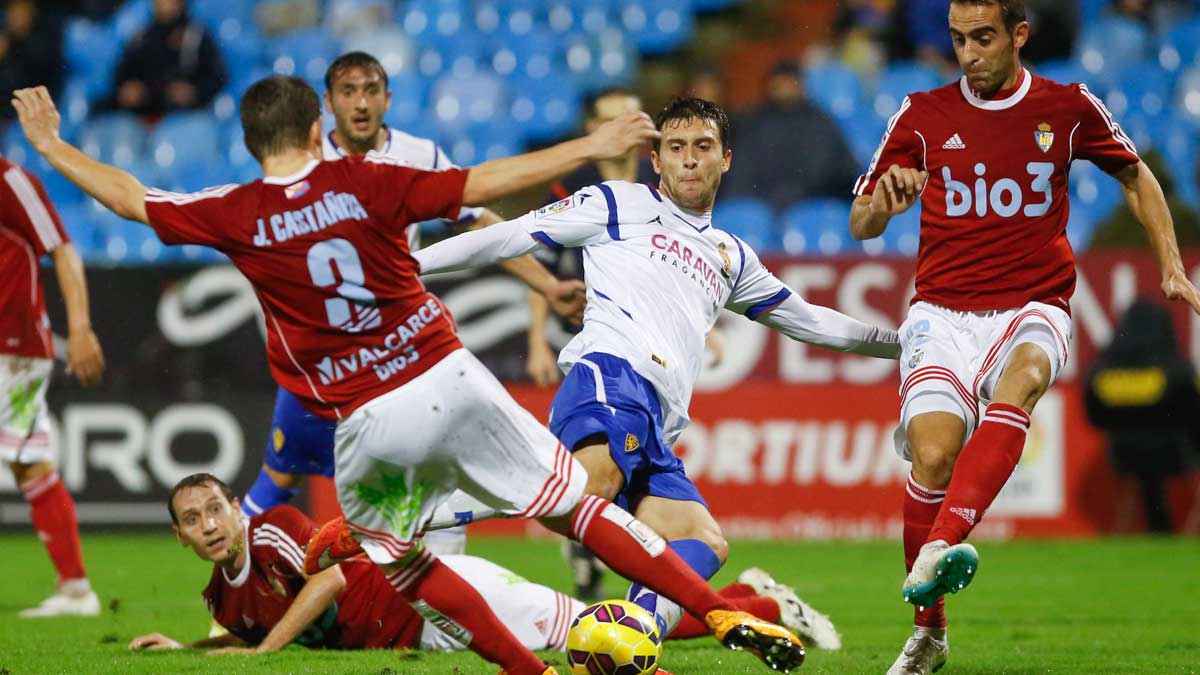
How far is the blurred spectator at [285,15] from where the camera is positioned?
15125 mm

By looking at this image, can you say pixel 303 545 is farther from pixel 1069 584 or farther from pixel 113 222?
pixel 113 222

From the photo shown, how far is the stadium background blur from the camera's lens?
7.80m

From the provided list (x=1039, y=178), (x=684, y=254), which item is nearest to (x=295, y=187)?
(x=684, y=254)

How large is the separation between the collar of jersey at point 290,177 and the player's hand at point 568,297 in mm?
1967

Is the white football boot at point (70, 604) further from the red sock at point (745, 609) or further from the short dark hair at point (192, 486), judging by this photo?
the red sock at point (745, 609)

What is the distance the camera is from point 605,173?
7824 mm

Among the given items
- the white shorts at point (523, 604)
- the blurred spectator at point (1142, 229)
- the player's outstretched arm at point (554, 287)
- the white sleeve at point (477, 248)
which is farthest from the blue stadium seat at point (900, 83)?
the white sleeve at point (477, 248)

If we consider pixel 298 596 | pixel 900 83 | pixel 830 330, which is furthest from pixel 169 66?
pixel 830 330

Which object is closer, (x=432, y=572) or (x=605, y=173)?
(x=432, y=572)

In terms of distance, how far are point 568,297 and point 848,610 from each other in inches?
94.2

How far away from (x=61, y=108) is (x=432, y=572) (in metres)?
11.1

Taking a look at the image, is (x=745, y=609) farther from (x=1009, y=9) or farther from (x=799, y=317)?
(x=1009, y=9)

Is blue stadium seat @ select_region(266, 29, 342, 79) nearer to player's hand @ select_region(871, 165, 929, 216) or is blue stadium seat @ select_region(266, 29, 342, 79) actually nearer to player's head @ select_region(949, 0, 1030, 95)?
player's head @ select_region(949, 0, 1030, 95)

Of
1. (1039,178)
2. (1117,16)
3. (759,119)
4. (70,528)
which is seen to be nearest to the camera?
(1039,178)
